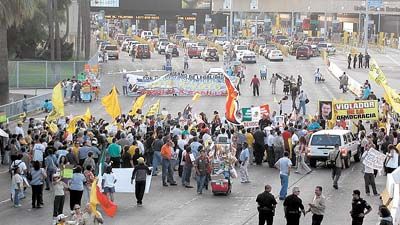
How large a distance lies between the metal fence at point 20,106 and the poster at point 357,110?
14.9 metres

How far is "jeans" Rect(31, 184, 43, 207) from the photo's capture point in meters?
25.0

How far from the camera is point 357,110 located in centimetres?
3547

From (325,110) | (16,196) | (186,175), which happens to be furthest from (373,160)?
(325,110)

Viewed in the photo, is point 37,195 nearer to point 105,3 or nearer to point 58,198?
point 58,198

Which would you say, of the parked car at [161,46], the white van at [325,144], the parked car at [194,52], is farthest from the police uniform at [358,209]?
the parked car at [161,46]

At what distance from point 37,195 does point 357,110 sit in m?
14.1

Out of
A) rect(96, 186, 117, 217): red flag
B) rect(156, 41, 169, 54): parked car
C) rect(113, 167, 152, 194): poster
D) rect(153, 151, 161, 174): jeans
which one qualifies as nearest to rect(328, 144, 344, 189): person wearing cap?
rect(153, 151, 161, 174): jeans

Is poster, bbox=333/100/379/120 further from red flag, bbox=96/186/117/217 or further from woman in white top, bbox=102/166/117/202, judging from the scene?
red flag, bbox=96/186/117/217

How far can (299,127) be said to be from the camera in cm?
3534

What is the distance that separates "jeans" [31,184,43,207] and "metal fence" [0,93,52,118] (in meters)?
18.0

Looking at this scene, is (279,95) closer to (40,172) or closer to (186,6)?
(40,172)

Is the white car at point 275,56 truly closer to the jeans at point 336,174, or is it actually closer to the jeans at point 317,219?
the jeans at point 336,174

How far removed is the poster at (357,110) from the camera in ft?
116

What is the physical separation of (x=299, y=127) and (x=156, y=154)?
7.77 meters
